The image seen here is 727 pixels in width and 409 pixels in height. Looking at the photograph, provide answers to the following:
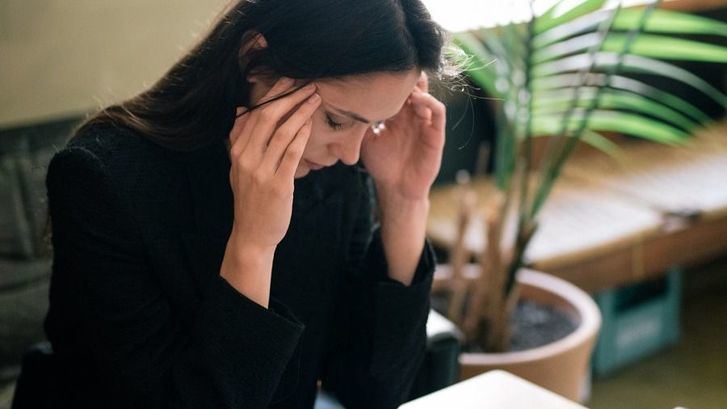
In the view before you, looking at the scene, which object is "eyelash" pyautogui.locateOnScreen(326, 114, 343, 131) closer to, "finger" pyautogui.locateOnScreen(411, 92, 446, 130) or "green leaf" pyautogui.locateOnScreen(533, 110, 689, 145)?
"finger" pyautogui.locateOnScreen(411, 92, 446, 130)

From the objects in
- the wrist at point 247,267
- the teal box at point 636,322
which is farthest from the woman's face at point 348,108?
the teal box at point 636,322

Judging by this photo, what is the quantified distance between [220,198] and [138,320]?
212 mm

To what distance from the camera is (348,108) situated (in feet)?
3.37

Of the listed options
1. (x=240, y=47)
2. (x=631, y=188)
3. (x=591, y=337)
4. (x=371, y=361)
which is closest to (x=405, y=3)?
(x=240, y=47)

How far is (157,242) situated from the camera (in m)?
1.10

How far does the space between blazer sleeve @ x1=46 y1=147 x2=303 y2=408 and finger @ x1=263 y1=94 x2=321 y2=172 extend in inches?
6.4

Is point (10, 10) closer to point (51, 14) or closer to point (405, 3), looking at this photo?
point (51, 14)

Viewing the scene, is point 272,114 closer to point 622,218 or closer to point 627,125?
point 627,125

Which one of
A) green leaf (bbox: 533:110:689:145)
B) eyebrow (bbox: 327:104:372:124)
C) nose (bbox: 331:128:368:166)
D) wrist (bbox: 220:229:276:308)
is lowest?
wrist (bbox: 220:229:276:308)

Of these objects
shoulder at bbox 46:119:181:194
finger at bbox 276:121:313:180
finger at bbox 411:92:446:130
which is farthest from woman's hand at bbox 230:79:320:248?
finger at bbox 411:92:446:130

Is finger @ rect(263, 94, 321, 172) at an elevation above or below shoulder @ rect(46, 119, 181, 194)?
above

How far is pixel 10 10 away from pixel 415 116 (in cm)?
90

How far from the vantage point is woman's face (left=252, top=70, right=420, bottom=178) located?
101cm

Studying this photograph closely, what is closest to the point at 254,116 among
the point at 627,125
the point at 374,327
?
the point at 374,327
